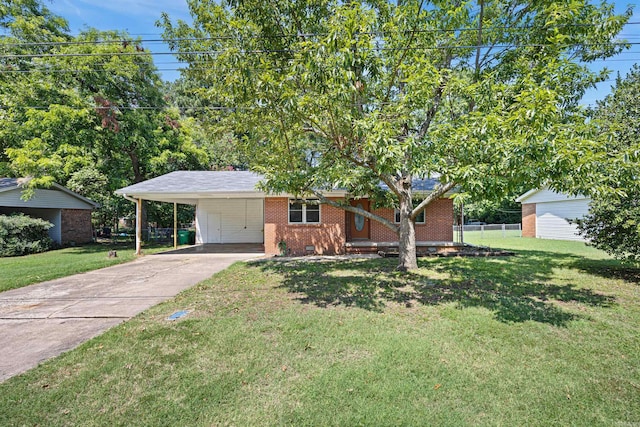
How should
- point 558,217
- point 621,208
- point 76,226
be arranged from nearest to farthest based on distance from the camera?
point 621,208
point 76,226
point 558,217

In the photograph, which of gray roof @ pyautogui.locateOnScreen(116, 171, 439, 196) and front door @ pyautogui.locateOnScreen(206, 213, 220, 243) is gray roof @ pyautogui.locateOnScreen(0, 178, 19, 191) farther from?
front door @ pyautogui.locateOnScreen(206, 213, 220, 243)

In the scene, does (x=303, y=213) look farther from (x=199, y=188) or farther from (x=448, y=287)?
(x=448, y=287)

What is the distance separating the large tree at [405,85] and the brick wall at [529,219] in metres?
17.8

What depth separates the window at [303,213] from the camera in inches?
515

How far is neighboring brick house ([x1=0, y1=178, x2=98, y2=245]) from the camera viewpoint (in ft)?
50.2

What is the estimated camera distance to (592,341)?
4.18 metres

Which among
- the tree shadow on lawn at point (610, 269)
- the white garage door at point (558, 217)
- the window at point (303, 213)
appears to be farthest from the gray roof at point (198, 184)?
the white garage door at point (558, 217)

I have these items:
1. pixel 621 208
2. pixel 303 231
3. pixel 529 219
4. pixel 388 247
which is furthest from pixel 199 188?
pixel 529 219

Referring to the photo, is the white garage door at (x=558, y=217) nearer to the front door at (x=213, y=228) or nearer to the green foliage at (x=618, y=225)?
the green foliage at (x=618, y=225)

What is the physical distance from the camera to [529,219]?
74.6ft

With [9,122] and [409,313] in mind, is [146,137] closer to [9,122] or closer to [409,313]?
[9,122]

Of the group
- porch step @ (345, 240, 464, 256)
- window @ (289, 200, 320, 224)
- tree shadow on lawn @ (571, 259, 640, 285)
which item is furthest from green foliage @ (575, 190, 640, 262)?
window @ (289, 200, 320, 224)

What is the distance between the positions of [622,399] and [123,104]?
2086 centimetres

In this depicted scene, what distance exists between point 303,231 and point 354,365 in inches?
376
